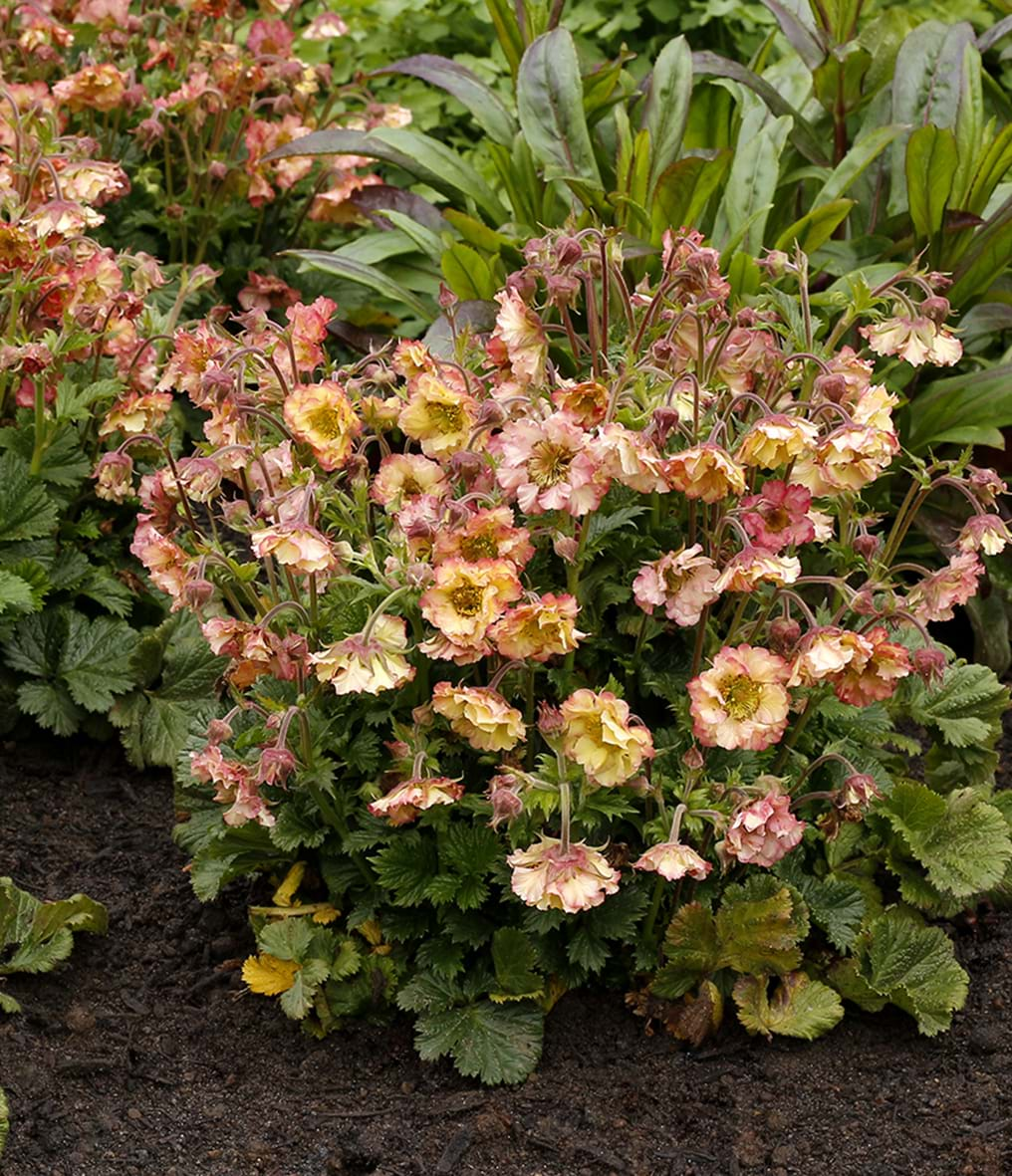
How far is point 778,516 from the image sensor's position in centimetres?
214

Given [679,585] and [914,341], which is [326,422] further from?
[914,341]

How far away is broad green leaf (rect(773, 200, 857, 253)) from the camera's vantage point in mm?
3227

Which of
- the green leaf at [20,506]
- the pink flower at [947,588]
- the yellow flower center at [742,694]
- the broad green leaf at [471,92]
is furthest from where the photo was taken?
the broad green leaf at [471,92]

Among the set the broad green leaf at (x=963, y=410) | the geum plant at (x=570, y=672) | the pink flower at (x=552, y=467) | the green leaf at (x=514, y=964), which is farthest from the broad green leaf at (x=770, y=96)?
the green leaf at (x=514, y=964)

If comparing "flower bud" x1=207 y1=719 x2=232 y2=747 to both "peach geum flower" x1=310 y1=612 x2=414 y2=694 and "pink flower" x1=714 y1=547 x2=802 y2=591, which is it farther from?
"pink flower" x1=714 y1=547 x2=802 y2=591

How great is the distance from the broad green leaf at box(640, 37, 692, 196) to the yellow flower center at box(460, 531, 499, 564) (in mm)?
1630

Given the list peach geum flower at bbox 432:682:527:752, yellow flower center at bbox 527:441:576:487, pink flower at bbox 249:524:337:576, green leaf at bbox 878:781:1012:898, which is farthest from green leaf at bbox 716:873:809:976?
pink flower at bbox 249:524:337:576

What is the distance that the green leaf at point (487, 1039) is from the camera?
2.31 metres

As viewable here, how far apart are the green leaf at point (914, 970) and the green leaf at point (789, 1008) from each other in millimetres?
77

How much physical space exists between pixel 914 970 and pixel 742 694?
0.64 m

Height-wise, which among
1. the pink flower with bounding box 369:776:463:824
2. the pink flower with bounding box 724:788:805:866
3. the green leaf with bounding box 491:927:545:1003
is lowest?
the green leaf with bounding box 491:927:545:1003

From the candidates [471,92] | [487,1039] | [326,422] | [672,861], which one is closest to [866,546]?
[672,861]

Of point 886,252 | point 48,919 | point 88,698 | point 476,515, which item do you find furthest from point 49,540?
point 886,252

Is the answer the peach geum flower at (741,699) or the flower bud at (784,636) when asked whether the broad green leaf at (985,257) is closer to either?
the flower bud at (784,636)
